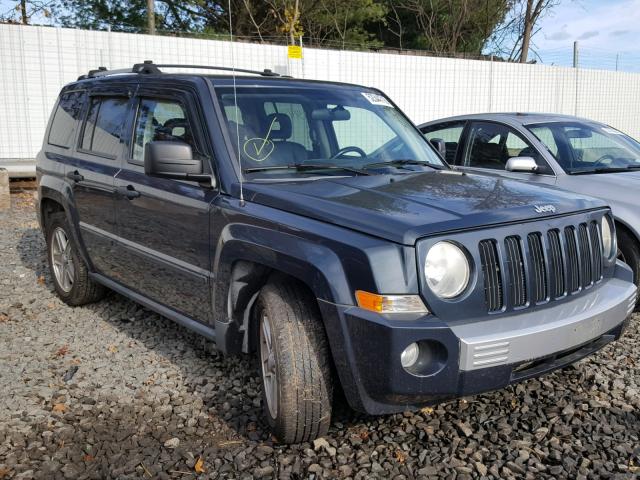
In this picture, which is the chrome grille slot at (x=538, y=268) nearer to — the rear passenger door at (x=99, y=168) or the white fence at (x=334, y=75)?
the rear passenger door at (x=99, y=168)

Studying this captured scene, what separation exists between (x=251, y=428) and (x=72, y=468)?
890 millimetres

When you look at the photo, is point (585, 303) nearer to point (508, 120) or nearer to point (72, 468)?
point (72, 468)

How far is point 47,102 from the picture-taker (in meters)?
12.1

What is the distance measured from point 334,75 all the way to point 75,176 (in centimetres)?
1075

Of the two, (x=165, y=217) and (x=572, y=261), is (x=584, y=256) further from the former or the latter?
(x=165, y=217)

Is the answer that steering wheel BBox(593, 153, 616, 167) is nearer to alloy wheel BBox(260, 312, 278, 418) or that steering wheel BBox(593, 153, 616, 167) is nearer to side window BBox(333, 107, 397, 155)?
side window BBox(333, 107, 397, 155)

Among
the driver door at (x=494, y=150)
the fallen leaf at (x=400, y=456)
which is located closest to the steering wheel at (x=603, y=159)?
the driver door at (x=494, y=150)

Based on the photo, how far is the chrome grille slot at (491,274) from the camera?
9.16ft

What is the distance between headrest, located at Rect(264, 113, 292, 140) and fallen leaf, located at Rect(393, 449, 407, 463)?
186 cm

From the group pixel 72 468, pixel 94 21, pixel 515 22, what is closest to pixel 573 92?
pixel 515 22

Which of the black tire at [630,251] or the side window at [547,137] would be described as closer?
the black tire at [630,251]

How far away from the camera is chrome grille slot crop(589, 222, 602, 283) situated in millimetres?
3377

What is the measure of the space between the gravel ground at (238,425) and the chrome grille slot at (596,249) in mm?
777

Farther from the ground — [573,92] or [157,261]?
[573,92]
